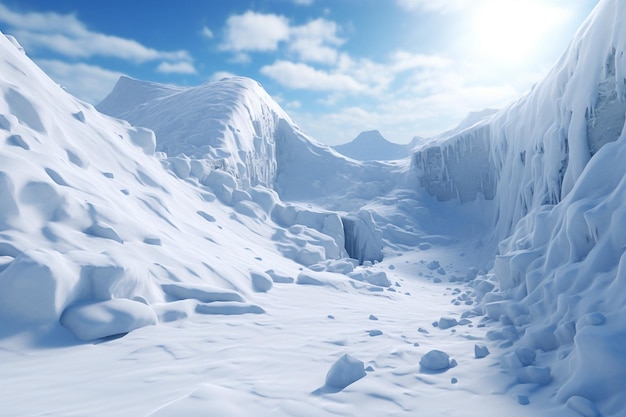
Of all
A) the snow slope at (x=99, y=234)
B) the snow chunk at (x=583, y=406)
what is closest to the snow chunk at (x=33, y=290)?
the snow slope at (x=99, y=234)

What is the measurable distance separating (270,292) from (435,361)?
361 cm

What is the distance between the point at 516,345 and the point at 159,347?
337 centimetres

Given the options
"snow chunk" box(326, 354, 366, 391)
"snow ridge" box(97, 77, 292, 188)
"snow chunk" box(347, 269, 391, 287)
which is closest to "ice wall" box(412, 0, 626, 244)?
"snow chunk" box(347, 269, 391, 287)

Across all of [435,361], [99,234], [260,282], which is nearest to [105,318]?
[99,234]

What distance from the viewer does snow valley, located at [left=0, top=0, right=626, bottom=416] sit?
8.87 ft

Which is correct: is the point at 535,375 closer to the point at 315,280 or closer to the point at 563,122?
the point at 315,280

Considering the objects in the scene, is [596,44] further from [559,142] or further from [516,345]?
[516,345]

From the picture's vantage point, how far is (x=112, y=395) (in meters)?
2.59

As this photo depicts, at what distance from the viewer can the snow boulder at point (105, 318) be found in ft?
12.3

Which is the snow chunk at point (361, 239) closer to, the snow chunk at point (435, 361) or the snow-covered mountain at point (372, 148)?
the snow chunk at point (435, 361)

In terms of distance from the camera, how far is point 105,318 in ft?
12.7

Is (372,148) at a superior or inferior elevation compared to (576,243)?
superior

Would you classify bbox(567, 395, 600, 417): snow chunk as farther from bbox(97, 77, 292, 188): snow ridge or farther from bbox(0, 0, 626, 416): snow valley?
bbox(97, 77, 292, 188): snow ridge

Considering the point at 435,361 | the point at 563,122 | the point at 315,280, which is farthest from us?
the point at 315,280
